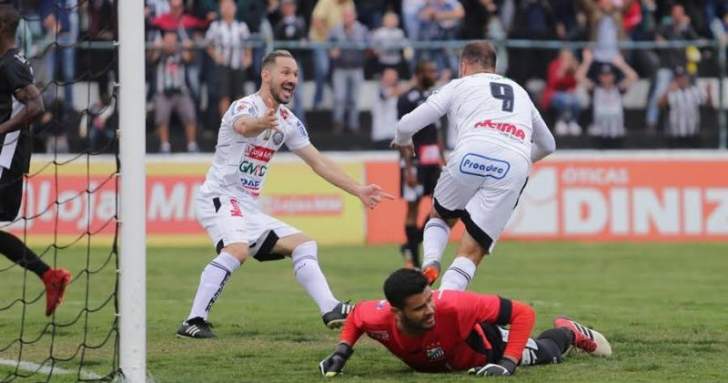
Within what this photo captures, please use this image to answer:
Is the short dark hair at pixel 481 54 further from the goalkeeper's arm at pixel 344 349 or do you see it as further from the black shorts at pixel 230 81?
the black shorts at pixel 230 81

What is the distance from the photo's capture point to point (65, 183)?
22031 mm

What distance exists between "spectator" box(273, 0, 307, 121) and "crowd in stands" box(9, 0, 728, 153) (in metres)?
0.02

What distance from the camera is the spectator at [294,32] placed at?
22.3 m

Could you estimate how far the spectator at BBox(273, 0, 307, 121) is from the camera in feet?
73.1

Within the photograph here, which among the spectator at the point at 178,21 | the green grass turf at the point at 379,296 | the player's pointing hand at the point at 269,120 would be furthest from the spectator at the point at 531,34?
the player's pointing hand at the point at 269,120

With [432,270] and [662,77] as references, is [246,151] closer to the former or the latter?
[432,270]

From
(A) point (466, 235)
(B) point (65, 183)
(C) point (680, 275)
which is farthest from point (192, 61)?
(A) point (466, 235)

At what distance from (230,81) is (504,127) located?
454 inches

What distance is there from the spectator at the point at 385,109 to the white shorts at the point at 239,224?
11.1 metres

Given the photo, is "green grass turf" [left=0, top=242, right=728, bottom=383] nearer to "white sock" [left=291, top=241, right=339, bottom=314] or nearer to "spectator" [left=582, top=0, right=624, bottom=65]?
"white sock" [left=291, top=241, right=339, bottom=314]

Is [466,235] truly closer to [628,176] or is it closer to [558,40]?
[628,176]

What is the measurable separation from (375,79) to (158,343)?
40.1ft

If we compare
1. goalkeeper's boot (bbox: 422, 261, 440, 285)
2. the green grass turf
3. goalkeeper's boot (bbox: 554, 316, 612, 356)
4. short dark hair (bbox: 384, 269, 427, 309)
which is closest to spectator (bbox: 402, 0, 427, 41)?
the green grass turf

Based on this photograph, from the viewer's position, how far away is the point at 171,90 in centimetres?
2217
